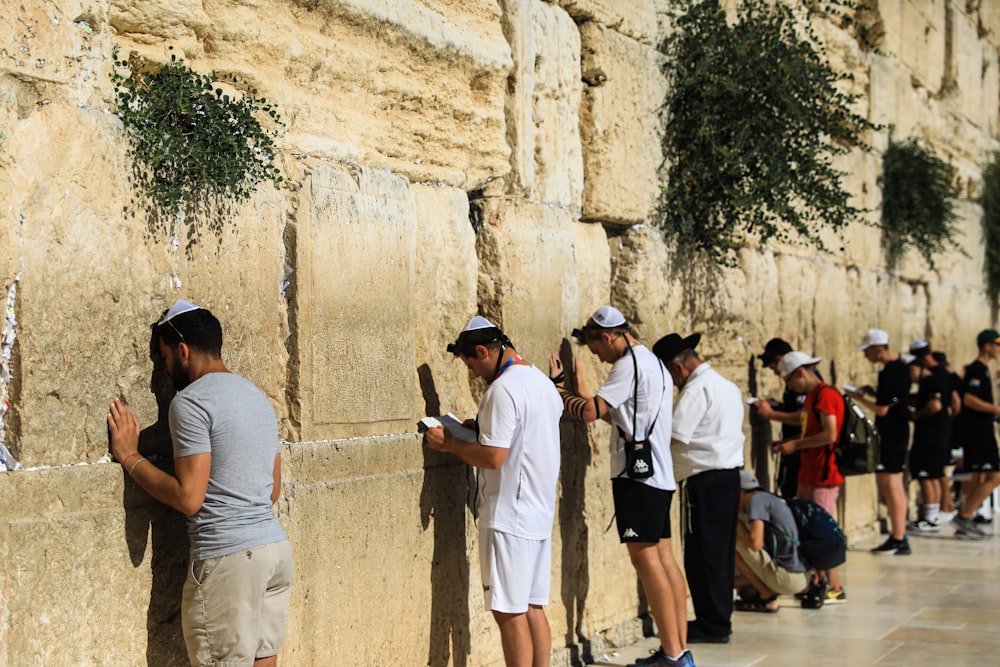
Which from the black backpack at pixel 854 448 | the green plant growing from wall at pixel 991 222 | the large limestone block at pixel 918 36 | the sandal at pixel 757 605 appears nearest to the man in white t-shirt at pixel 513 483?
the sandal at pixel 757 605

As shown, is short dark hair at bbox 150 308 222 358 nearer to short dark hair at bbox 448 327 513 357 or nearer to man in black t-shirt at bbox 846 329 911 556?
short dark hair at bbox 448 327 513 357

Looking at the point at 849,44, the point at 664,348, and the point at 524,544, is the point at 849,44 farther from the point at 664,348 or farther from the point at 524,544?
the point at 524,544

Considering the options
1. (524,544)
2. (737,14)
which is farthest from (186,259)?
(737,14)

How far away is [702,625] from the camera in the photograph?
21.6 ft

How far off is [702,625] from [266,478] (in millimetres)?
3463

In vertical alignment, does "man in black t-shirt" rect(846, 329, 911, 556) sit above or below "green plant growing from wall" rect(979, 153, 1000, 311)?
below

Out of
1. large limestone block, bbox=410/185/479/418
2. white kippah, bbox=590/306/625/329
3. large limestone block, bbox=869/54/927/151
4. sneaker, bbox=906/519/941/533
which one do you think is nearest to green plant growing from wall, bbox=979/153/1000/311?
large limestone block, bbox=869/54/927/151

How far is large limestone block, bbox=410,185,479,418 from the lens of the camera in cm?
521

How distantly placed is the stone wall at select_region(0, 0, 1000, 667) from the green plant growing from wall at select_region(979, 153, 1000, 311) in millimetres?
7027

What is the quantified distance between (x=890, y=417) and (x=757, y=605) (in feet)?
9.56

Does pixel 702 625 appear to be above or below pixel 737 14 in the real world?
below

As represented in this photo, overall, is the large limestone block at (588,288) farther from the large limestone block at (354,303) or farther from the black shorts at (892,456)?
the black shorts at (892,456)

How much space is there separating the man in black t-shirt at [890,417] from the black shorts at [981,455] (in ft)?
3.72

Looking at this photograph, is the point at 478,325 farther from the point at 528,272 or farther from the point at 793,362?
the point at 793,362
